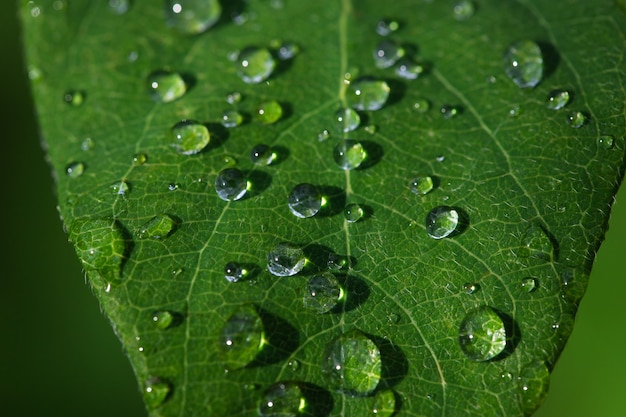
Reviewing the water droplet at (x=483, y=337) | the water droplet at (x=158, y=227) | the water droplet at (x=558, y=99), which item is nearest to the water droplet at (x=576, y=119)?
the water droplet at (x=558, y=99)

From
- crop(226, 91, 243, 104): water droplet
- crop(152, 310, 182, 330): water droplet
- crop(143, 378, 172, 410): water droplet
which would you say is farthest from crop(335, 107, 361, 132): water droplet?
crop(143, 378, 172, 410): water droplet

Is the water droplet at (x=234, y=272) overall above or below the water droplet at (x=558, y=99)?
below

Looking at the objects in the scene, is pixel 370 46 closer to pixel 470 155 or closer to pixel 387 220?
pixel 470 155

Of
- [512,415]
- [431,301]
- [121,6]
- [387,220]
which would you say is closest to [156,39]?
[121,6]

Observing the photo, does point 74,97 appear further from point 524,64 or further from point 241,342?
point 524,64

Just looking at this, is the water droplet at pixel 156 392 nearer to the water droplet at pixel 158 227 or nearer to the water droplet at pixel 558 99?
the water droplet at pixel 158 227

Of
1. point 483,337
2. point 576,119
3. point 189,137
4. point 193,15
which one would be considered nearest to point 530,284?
point 483,337
